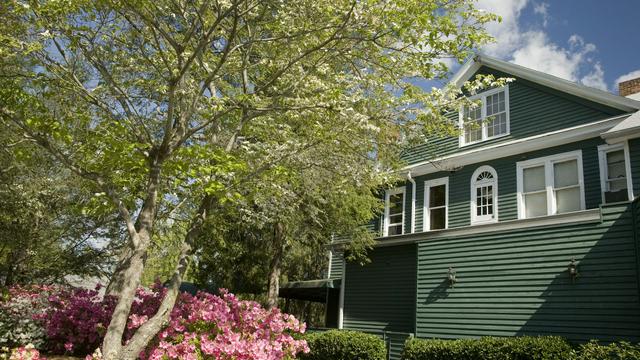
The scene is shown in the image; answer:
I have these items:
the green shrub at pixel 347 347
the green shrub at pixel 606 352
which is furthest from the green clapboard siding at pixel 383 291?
the green shrub at pixel 606 352

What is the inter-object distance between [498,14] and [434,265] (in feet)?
27.9

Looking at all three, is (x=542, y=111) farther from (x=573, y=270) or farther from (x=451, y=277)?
(x=451, y=277)

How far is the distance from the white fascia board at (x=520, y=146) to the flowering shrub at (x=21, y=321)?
948 cm

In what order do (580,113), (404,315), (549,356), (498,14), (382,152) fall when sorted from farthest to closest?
(404,315) < (580,113) < (382,152) < (549,356) < (498,14)

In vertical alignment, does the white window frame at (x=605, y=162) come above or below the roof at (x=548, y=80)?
below

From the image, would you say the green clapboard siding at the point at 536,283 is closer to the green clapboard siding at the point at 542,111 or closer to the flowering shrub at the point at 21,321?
the green clapboard siding at the point at 542,111

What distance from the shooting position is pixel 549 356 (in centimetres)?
1032

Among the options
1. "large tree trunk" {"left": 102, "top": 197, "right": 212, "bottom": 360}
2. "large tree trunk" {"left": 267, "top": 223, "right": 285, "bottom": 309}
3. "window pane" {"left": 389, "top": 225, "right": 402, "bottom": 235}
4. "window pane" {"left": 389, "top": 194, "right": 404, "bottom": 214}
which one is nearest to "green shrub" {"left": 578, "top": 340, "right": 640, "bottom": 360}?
"large tree trunk" {"left": 102, "top": 197, "right": 212, "bottom": 360}

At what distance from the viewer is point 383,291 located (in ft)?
56.8

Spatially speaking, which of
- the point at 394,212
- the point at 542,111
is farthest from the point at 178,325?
the point at 542,111

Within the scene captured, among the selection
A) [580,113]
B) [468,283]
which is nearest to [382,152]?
[468,283]

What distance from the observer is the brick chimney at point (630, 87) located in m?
16.5

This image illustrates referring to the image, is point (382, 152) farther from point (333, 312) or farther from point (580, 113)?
point (333, 312)

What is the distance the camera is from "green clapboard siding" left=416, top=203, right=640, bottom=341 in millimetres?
10797
